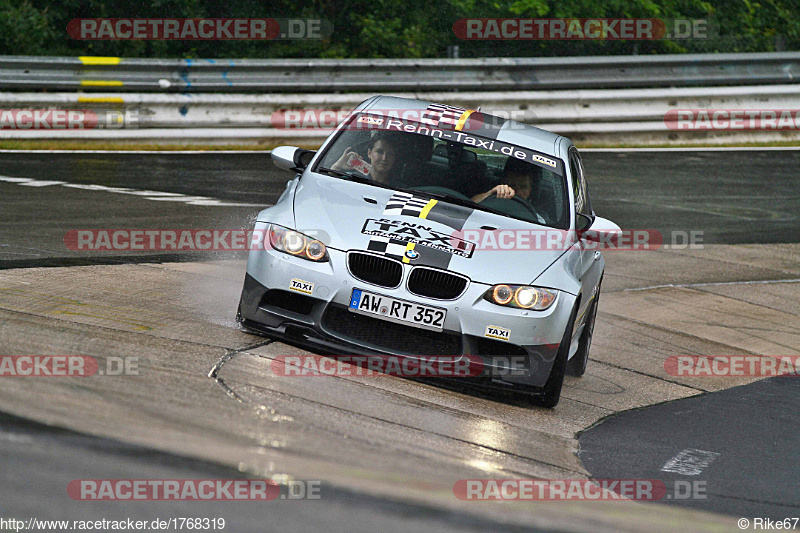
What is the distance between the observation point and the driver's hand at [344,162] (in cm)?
721

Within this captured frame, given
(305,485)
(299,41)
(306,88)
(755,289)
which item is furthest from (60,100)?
(305,485)

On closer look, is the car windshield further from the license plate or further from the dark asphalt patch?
the dark asphalt patch

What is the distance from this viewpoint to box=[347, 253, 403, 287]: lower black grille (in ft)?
19.8

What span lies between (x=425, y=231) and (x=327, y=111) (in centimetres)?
937

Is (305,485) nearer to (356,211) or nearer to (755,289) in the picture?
(356,211)

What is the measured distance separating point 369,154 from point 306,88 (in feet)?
28.0

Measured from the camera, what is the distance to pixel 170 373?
214 inches

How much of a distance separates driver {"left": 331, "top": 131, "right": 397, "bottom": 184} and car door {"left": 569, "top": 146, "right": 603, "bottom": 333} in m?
1.28
